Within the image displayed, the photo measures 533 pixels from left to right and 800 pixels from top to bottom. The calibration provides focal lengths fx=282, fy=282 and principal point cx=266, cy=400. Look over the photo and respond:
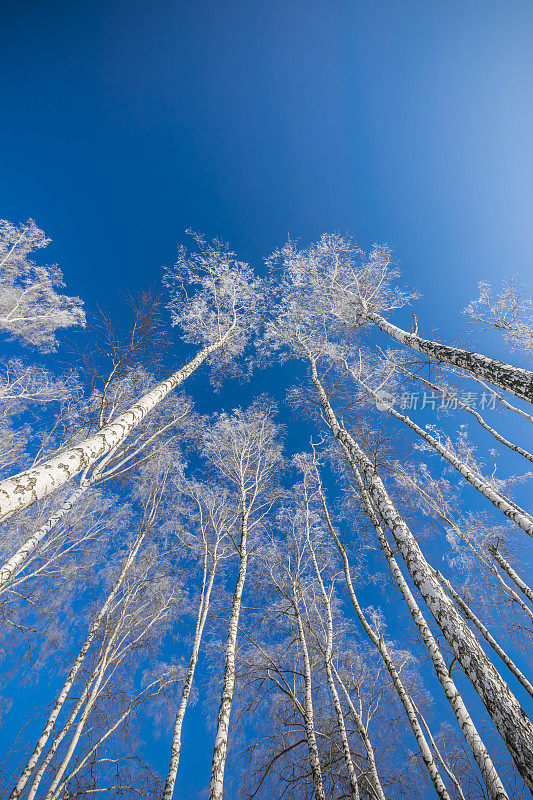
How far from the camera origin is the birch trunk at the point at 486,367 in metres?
3.82

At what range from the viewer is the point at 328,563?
9.23 meters

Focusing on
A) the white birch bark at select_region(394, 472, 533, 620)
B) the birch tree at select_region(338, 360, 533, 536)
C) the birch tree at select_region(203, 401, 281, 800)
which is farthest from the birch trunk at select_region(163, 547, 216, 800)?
the birch tree at select_region(338, 360, 533, 536)

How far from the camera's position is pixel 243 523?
7.16m

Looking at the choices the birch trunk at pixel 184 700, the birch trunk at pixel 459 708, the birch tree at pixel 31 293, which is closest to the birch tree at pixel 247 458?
the birch trunk at pixel 184 700

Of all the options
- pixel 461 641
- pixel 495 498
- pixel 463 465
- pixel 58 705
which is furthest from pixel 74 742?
pixel 463 465

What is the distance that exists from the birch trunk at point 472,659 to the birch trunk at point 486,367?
2.44 metres

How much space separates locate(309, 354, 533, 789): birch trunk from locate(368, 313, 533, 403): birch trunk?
244 centimetres

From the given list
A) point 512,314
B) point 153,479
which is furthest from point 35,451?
point 512,314

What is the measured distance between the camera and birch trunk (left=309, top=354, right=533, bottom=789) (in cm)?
240

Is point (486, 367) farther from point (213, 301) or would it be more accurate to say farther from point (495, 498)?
point (213, 301)

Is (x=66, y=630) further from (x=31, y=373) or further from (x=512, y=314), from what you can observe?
(x=512, y=314)

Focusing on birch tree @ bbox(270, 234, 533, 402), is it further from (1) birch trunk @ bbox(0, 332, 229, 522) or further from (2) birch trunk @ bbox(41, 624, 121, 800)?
(2) birch trunk @ bbox(41, 624, 121, 800)

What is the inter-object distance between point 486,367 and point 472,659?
369 cm

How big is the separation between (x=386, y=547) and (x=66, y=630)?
10.8 m
